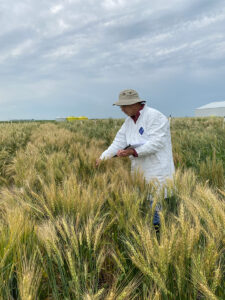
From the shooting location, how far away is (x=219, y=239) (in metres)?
1.01

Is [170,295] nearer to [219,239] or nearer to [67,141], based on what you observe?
[219,239]

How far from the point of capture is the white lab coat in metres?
2.72

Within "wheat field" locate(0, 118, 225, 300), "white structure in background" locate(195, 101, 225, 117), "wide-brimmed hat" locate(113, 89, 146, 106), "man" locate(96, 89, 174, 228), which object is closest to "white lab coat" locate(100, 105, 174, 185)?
"man" locate(96, 89, 174, 228)

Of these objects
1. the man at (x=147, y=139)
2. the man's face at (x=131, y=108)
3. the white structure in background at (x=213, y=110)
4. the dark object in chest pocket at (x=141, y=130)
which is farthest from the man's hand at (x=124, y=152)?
the white structure in background at (x=213, y=110)

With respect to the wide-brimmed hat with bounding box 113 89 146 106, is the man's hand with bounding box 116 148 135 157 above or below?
below

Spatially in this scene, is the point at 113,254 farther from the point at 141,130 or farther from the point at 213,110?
the point at 213,110

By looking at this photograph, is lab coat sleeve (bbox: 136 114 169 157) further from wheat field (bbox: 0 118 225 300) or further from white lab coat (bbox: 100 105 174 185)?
wheat field (bbox: 0 118 225 300)

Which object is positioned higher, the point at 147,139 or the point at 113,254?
the point at 147,139

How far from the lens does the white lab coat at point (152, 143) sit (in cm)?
272

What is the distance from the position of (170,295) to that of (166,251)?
15 cm

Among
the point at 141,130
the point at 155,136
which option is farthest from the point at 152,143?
the point at 141,130

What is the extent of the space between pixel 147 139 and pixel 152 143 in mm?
192

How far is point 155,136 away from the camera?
108 inches

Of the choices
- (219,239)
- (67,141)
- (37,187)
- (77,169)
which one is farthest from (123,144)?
(219,239)
